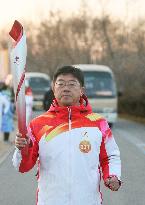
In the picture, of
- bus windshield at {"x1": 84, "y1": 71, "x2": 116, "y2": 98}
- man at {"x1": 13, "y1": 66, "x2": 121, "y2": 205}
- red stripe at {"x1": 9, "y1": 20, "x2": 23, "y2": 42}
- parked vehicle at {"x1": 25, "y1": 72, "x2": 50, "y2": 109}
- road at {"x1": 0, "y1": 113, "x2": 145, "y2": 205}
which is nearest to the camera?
red stripe at {"x1": 9, "y1": 20, "x2": 23, "y2": 42}

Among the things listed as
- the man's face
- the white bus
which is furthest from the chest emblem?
the white bus

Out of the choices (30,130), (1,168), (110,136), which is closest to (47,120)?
(30,130)

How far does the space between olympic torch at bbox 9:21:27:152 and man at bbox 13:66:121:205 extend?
0.28m

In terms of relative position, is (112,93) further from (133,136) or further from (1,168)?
(1,168)

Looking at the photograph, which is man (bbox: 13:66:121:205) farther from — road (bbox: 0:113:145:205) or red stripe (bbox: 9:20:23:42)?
road (bbox: 0:113:145:205)

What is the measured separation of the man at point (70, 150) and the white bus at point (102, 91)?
1748cm

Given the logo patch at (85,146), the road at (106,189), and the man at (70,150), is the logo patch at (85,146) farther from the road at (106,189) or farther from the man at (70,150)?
the road at (106,189)

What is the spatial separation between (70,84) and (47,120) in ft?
0.88

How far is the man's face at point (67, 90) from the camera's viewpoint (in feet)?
12.8

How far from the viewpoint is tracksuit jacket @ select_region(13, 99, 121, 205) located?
378cm

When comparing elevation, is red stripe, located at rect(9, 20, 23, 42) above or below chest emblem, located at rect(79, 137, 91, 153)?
above

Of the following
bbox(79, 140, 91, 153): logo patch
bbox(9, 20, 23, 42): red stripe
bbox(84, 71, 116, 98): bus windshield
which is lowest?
bbox(84, 71, 116, 98): bus windshield

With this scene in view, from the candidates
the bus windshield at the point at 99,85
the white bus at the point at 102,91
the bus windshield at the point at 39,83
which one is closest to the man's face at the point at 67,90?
→ the white bus at the point at 102,91

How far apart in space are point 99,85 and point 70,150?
18811mm
